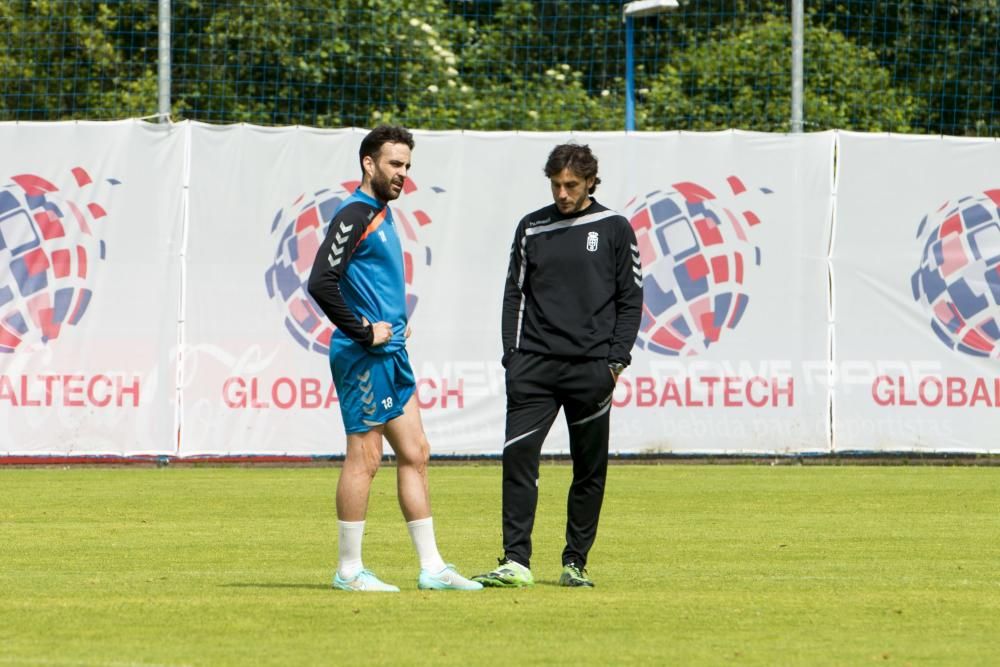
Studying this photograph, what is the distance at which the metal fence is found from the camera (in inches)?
1007

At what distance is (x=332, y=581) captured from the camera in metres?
8.56

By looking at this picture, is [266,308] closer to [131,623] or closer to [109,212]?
[109,212]

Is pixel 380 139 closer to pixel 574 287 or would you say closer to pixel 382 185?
pixel 382 185

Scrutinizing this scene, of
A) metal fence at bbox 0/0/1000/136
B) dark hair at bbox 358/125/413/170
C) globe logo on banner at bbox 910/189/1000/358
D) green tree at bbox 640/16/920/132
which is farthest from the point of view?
green tree at bbox 640/16/920/132

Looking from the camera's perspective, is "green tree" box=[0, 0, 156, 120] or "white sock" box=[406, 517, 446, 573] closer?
"white sock" box=[406, 517, 446, 573]

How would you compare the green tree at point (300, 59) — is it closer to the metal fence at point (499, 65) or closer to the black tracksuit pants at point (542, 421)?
the metal fence at point (499, 65)

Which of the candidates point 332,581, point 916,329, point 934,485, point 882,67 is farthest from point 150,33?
point 332,581

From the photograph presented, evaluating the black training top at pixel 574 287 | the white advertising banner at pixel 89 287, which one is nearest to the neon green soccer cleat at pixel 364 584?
the black training top at pixel 574 287

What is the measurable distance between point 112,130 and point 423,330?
11.3 feet

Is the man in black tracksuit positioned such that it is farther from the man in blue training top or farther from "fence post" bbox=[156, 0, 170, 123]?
"fence post" bbox=[156, 0, 170, 123]

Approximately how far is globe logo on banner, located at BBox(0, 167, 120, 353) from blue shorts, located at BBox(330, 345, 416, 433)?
899 cm

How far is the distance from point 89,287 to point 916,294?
7.80 metres

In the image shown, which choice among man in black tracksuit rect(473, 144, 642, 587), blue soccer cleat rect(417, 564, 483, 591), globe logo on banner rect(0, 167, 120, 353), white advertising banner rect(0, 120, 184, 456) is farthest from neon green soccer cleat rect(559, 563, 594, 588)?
globe logo on banner rect(0, 167, 120, 353)

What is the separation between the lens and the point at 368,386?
8.03 m
